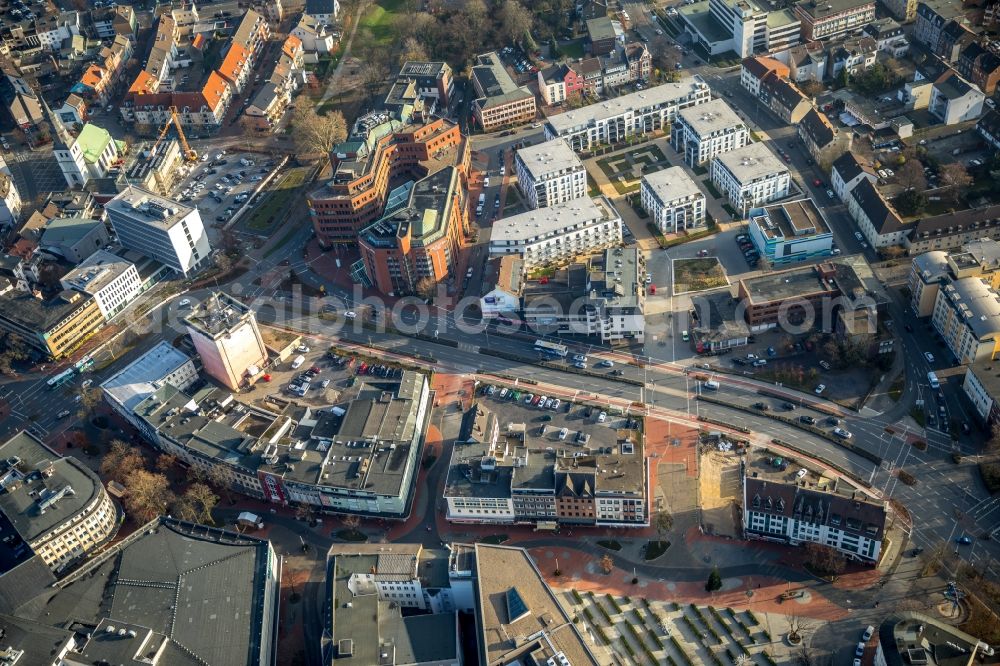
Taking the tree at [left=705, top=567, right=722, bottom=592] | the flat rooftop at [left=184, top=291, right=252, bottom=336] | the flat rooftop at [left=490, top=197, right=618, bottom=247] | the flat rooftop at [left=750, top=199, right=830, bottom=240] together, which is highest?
the flat rooftop at [left=184, top=291, right=252, bottom=336]

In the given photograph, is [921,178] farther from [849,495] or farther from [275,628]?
[275,628]

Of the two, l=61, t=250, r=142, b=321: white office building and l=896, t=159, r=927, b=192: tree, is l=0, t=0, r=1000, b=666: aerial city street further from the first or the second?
l=61, t=250, r=142, b=321: white office building

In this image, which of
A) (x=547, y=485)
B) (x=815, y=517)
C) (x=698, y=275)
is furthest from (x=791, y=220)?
(x=547, y=485)

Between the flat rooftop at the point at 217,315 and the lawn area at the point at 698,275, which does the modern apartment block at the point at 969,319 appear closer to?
the lawn area at the point at 698,275

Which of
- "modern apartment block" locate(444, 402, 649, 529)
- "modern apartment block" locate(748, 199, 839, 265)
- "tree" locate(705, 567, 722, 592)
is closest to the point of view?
"tree" locate(705, 567, 722, 592)

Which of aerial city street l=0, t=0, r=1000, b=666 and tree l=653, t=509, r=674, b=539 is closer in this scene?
aerial city street l=0, t=0, r=1000, b=666

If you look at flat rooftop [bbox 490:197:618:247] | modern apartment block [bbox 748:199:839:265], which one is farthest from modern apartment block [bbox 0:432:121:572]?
modern apartment block [bbox 748:199:839:265]

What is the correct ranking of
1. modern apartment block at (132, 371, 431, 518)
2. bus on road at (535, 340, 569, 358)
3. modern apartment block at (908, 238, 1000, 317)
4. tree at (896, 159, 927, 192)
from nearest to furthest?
modern apartment block at (132, 371, 431, 518) → modern apartment block at (908, 238, 1000, 317) → bus on road at (535, 340, 569, 358) → tree at (896, 159, 927, 192)
